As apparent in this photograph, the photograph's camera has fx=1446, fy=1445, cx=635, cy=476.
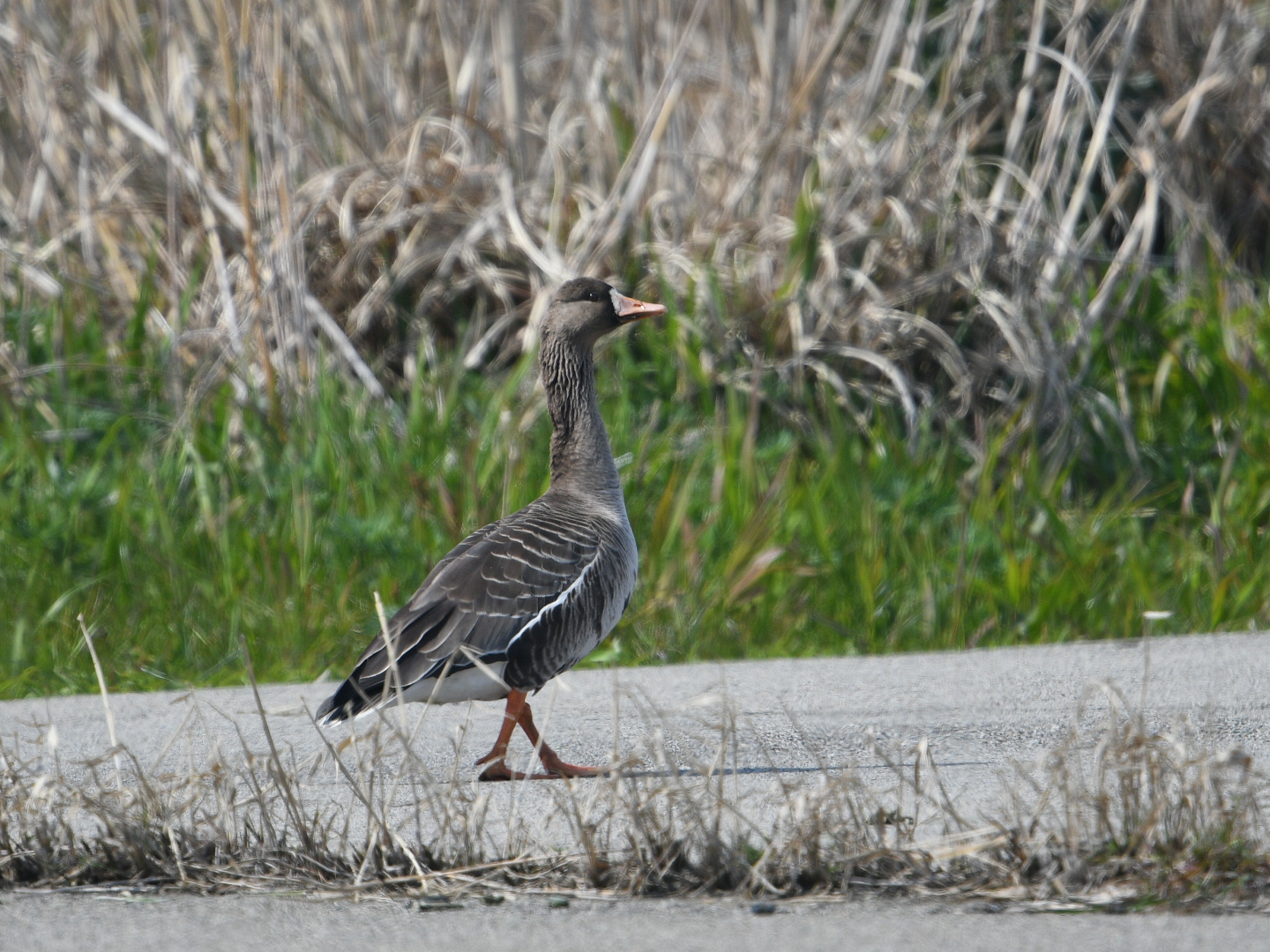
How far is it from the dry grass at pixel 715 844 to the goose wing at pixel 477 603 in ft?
2.47

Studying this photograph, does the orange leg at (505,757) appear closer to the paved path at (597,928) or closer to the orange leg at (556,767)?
the orange leg at (556,767)

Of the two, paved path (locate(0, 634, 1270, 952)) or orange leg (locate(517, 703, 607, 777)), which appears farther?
orange leg (locate(517, 703, 607, 777))

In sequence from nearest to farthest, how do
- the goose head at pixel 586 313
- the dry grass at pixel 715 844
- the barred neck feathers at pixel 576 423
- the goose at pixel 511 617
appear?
the dry grass at pixel 715 844
the goose at pixel 511 617
the barred neck feathers at pixel 576 423
the goose head at pixel 586 313

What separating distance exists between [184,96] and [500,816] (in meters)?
5.34

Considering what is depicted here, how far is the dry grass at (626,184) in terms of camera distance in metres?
7.06

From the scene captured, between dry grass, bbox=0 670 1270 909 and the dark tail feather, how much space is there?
0.65 meters

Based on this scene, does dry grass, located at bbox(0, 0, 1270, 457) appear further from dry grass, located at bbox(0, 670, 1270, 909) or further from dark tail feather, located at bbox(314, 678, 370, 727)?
dry grass, located at bbox(0, 670, 1270, 909)

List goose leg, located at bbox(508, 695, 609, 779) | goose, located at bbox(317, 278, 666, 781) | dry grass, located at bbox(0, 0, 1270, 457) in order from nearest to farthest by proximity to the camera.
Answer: goose leg, located at bbox(508, 695, 609, 779) → goose, located at bbox(317, 278, 666, 781) → dry grass, located at bbox(0, 0, 1270, 457)

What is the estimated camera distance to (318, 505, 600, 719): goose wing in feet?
12.5

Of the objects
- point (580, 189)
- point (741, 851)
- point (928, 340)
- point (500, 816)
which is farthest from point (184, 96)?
point (741, 851)

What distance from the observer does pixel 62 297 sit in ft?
23.8

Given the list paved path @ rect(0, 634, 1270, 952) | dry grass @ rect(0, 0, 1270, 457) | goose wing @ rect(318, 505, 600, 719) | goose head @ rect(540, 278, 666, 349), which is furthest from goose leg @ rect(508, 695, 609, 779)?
dry grass @ rect(0, 0, 1270, 457)

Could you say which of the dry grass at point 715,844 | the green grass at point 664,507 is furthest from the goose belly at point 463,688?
the green grass at point 664,507

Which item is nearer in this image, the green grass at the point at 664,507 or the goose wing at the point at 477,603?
the goose wing at the point at 477,603
